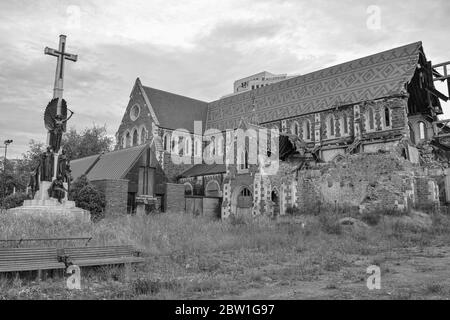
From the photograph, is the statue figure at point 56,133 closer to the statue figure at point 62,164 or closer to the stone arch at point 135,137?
the statue figure at point 62,164

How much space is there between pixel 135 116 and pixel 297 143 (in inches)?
694

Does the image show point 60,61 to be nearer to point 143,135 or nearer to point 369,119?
point 143,135

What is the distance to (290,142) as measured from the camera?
31.8 meters

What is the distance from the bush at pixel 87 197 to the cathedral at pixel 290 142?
84 centimetres

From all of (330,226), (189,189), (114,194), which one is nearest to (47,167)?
(114,194)

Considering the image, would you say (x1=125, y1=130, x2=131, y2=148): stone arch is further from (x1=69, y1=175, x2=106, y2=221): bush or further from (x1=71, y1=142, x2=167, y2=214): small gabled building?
(x1=69, y1=175, x2=106, y2=221): bush

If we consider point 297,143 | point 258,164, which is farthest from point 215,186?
point 297,143

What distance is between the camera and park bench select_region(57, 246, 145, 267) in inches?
339

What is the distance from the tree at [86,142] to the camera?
49.4m

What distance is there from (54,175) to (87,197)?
577 centimetres

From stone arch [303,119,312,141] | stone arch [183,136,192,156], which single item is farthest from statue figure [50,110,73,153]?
stone arch [183,136,192,156]

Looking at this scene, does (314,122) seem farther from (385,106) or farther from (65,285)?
(65,285)

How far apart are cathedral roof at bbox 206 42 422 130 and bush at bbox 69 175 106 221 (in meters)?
20.1

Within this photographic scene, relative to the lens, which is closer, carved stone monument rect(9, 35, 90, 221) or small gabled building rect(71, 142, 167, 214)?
carved stone monument rect(9, 35, 90, 221)
